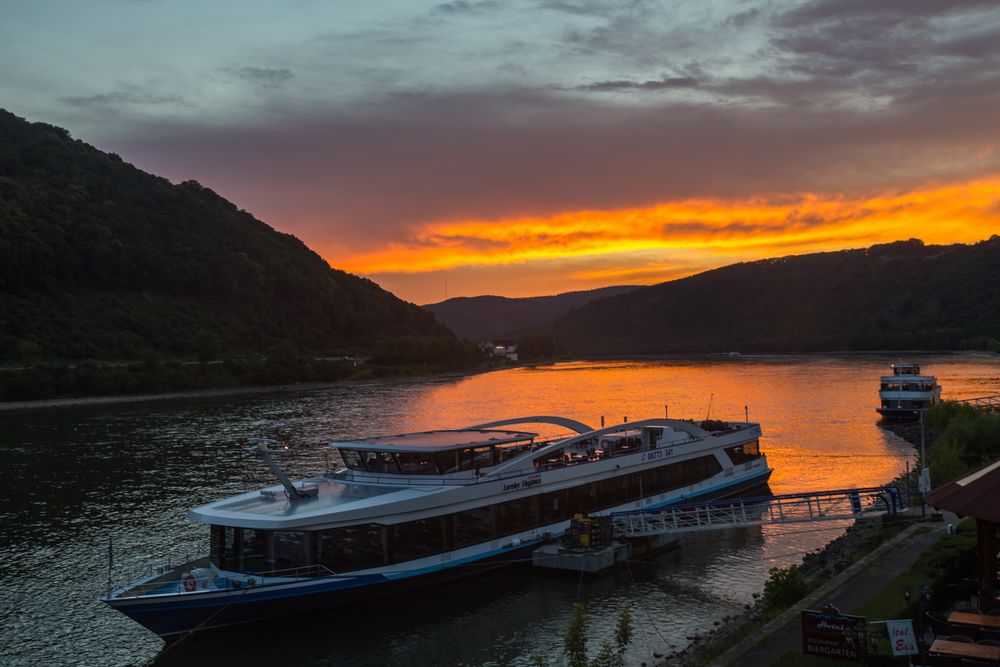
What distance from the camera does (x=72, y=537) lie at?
39.4 metres

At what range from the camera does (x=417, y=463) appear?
3030 cm

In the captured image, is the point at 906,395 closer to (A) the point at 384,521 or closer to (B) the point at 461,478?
(B) the point at 461,478

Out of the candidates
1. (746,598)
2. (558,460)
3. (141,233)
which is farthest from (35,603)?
(141,233)

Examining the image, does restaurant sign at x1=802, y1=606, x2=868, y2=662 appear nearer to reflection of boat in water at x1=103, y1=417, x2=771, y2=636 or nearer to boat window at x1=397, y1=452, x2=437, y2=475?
reflection of boat in water at x1=103, y1=417, x2=771, y2=636

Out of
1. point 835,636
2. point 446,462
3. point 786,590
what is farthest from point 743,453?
point 835,636

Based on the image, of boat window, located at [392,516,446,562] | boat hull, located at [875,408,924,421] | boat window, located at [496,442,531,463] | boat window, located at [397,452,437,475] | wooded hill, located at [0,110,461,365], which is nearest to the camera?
boat window, located at [392,516,446,562]

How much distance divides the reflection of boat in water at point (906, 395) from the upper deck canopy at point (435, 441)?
183 feet

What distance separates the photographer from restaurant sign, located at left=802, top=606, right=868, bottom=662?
1642cm

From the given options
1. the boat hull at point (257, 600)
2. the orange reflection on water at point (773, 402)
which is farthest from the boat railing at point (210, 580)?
the orange reflection on water at point (773, 402)

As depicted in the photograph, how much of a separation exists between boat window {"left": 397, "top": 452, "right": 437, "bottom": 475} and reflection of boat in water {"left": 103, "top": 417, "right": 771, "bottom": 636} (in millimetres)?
52

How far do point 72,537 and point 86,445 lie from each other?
35.0 meters

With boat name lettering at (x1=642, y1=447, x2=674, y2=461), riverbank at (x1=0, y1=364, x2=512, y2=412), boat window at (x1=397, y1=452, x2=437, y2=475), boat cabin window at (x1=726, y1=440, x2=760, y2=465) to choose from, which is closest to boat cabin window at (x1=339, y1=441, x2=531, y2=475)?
boat window at (x1=397, y1=452, x2=437, y2=475)

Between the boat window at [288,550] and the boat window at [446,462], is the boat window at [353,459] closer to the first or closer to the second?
the boat window at [446,462]

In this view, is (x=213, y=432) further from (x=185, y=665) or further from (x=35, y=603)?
(x=185, y=665)
